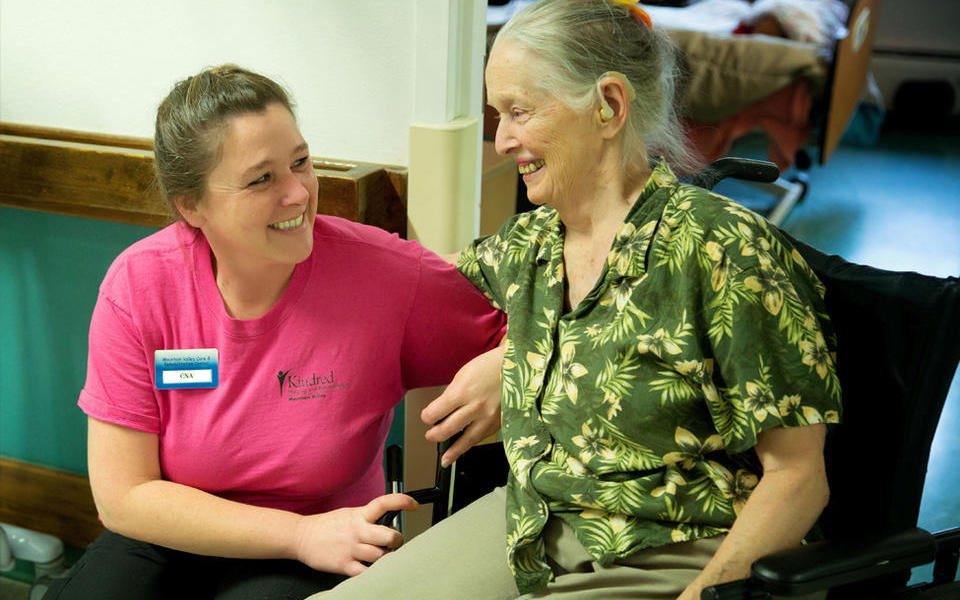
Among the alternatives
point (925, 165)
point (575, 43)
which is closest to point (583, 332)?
point (575, 43)

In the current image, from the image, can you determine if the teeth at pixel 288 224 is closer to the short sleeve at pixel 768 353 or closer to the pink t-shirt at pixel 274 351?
the pink t-shirt at pixel 274 351

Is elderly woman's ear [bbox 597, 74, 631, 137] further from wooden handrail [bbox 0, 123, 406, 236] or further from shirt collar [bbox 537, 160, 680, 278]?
wooden handrail [bbox 0, 123, 406, 236]

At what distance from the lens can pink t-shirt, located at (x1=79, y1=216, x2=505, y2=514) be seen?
64.0 inches

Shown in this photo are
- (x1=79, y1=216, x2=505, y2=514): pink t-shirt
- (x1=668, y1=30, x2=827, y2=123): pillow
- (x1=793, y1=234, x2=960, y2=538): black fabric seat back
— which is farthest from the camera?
(x1=668, y1=30, x2=827, y2=123): pillow

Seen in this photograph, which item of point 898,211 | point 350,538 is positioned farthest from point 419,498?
point 898,211

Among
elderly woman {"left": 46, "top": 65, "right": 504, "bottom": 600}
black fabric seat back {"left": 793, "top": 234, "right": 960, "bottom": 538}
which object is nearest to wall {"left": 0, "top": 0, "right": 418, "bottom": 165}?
elderly woman {"left": 46, "top": 65, "right": 504, "bottom": 600}

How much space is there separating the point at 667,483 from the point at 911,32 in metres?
6.97

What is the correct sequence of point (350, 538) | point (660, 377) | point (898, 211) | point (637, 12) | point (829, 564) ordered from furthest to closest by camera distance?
1. point (898, 211)
2. point (350, 538)
3. point (637, 12)
4. point (660, 377)
5. point (829, 564)

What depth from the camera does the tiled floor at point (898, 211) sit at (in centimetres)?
338

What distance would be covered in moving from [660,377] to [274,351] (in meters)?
0.72

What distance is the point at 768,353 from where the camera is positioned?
1178 mm

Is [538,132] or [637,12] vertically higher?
[637,12]

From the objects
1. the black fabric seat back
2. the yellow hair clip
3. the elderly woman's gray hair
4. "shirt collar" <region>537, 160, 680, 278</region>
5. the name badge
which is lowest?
the name badge

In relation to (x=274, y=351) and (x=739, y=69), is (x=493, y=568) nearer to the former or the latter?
(x=274, y=351)
